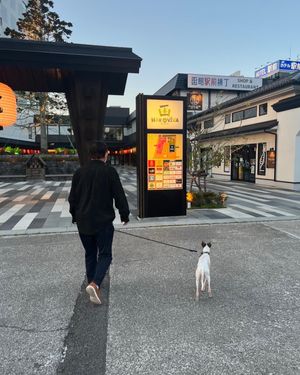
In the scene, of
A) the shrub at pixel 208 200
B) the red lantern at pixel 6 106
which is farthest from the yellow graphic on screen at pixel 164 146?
the red lantern at pixel 6 106

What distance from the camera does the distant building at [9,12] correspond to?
1499 inches

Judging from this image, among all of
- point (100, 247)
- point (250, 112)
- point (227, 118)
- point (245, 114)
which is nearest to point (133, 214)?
point (100, 247)

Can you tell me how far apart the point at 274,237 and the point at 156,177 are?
3621 millimetres

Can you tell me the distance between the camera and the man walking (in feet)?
11.1

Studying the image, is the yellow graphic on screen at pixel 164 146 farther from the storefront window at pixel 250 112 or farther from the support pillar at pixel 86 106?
the storefront window at pixel 250 112

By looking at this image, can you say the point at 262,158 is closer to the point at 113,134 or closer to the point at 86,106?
the point at 86,106

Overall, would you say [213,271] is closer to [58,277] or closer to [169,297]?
[169,297]

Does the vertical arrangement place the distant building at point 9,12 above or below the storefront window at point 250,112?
above

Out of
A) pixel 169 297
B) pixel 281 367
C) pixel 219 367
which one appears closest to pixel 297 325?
pixel 281 367

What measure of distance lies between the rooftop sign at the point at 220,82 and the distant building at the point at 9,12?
26.9 meters

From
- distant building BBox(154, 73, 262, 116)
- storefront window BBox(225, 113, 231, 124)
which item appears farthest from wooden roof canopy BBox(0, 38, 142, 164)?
distant building BBox(154, 73, 262, 116)

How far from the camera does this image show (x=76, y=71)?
32.2 ft

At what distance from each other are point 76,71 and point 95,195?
7907 millimetres

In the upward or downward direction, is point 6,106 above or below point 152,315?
above
